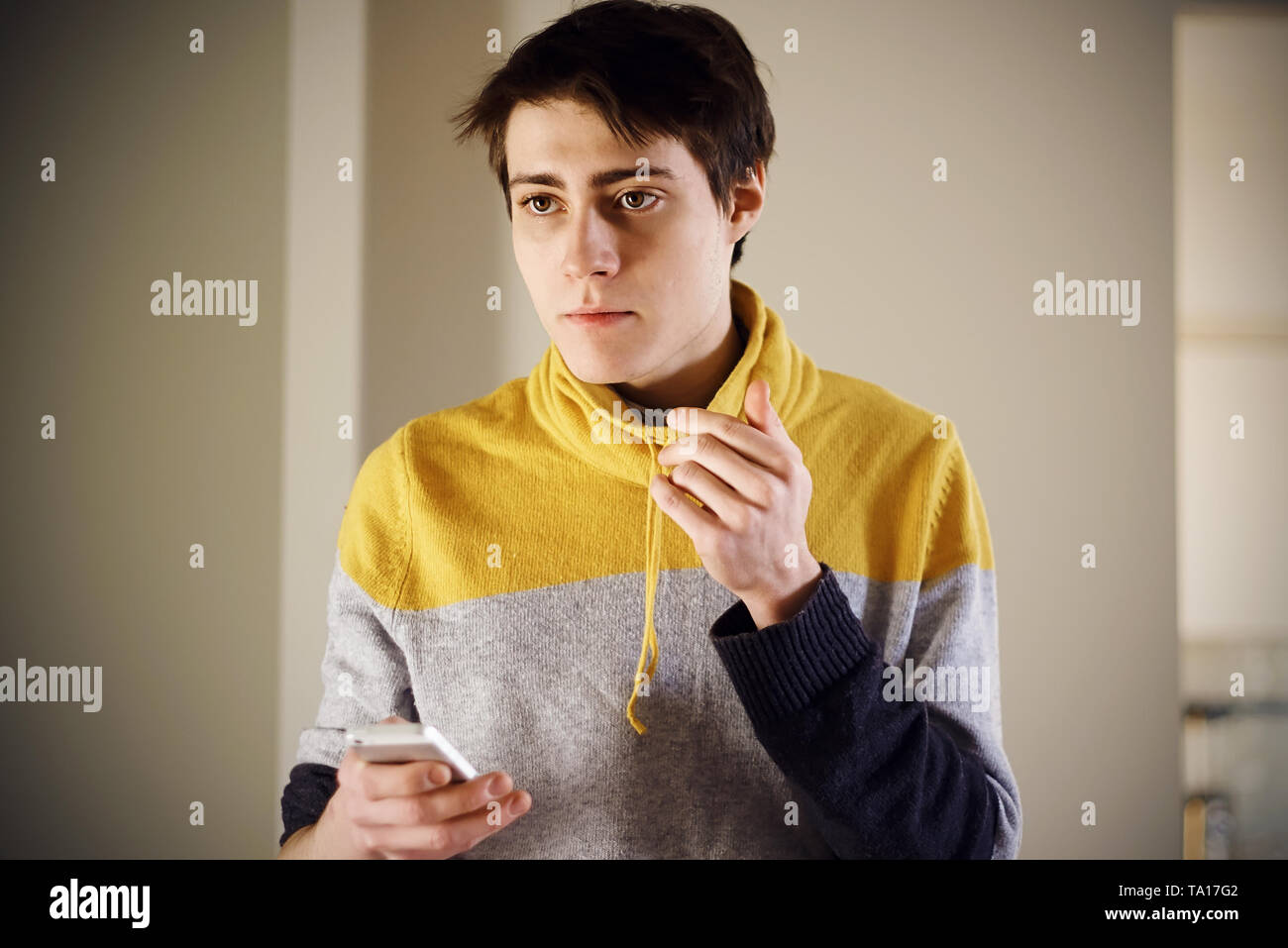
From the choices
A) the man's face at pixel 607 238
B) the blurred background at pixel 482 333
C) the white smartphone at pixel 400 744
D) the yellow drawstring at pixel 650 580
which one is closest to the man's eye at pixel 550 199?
the man's face at pixel 607 238

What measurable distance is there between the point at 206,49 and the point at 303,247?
0.27m

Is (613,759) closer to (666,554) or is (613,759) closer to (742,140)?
(666,554)

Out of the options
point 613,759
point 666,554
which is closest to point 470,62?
point 666,554

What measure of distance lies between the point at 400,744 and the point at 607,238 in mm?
472

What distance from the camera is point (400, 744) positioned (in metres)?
0.70

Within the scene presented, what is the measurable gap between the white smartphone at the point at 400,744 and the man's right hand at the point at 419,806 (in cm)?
1

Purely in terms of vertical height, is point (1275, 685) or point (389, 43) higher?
point (389, 43)

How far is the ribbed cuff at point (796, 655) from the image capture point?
2.49 ft

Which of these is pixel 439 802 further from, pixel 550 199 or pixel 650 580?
pixel 550 199

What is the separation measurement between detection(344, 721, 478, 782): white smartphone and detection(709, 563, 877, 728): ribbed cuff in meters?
0.24

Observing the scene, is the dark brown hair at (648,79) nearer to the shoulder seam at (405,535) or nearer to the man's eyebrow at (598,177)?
the man's eyebrow at (598,177)

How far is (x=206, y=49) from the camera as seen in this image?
1182 millimetres

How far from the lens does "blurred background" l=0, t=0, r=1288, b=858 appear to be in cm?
115

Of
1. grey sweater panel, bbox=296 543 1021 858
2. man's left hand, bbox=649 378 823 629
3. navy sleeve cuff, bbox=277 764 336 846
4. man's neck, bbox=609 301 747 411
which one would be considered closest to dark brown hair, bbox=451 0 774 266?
man's neck, bbox=609 301 747 411
